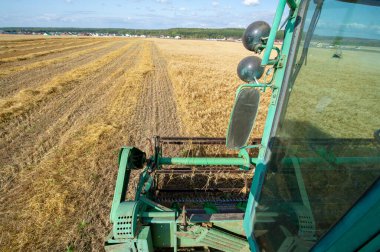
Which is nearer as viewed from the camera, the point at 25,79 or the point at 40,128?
the point at 40,128

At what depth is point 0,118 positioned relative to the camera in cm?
759

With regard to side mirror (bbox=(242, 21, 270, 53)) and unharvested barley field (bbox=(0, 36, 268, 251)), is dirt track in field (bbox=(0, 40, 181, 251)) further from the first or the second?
side mirror (bbox=(242, 21, 270, 53))

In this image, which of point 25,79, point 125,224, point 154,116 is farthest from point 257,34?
point 25,79

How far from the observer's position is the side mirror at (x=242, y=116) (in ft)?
5.00

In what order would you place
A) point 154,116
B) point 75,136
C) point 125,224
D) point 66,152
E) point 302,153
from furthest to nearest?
point 154,116
point 75,136
point 66,152
point 125,224
point 302,153

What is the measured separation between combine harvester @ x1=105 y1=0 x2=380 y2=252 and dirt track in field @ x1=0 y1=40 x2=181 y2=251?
1746 millimetres

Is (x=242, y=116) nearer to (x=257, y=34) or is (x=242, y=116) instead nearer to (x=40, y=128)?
(x=257, y=34)

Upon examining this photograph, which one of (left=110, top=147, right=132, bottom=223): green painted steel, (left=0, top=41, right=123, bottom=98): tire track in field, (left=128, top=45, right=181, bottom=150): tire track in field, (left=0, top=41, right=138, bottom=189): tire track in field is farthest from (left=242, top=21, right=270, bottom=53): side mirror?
(left=0, top=41, right=123, bottom=98): tire track in field

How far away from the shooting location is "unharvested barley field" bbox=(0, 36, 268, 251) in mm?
3717

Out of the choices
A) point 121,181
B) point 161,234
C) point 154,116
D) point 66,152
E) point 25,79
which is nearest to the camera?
point 161,234

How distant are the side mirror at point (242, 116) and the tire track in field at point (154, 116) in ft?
15.1

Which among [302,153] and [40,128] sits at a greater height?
[302,153]

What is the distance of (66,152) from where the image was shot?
5.76 meters

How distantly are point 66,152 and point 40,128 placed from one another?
6.90ft
